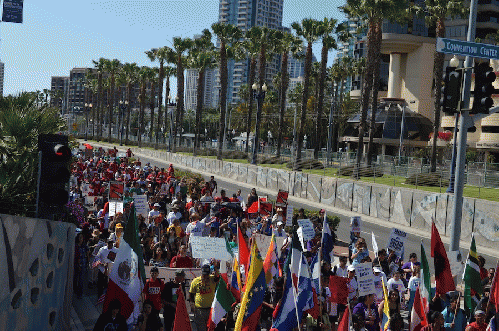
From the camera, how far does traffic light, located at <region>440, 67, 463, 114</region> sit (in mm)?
12836

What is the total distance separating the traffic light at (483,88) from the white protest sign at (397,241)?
3616 mm

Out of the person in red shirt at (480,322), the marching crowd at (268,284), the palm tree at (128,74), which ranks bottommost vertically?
the marching crowd at (268,284)

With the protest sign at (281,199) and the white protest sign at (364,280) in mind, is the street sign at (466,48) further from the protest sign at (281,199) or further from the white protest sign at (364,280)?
the protest sign at (281,199)

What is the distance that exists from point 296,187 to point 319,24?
67.3 ft

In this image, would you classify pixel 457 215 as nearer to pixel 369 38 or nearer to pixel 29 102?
pixel 29 102

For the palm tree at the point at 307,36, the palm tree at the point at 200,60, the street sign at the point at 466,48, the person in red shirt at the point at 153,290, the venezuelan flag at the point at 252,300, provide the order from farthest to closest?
the palm tree at the point at 200,60, the palm tree at the point at 307,36, the street sign at the point at 466,48, the person in red shirt at the point at 153,290, the venezuelan flag at the point at 252,300

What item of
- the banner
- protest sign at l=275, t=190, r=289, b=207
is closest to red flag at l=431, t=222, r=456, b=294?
protest sign at l=275, t=190, r=289, b=207

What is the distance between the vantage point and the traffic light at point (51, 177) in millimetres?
9602

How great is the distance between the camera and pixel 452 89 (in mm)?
12883

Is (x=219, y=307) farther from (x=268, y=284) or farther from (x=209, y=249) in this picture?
(x=209, y=249)

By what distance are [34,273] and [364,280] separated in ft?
16.5

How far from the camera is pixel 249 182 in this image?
51938 mm

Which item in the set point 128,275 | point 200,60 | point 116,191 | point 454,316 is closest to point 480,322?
point 454,316

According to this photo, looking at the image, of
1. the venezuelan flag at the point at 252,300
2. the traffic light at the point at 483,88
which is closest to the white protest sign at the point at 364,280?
the venezuelan flag at the point at 252,300
